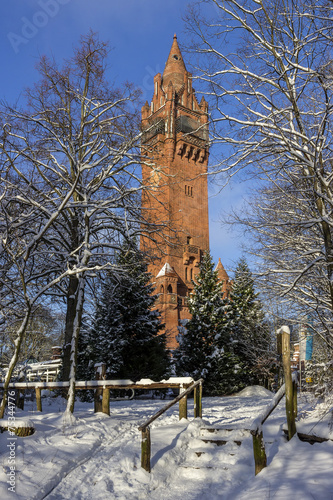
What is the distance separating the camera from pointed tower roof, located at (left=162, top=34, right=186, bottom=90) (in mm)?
52000

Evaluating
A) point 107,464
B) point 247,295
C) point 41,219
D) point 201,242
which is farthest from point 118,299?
point 201,242

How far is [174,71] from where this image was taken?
5225 cm

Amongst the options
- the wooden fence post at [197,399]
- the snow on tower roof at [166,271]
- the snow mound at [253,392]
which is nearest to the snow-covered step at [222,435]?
the wooden fence post at [197,399]

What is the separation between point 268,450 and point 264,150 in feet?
15.3

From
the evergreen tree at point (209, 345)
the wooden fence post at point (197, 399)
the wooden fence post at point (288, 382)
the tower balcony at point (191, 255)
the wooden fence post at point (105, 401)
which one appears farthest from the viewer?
the tower balcony at point (191, 255)

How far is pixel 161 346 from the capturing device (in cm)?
2125

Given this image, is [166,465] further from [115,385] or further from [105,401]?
[105,401]

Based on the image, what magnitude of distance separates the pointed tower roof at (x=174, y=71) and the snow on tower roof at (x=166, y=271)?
23454 mm

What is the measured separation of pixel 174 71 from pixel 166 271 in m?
26.5

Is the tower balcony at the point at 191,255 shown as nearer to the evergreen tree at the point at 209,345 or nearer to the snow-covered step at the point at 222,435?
the evergreen tree at the point at 209,345

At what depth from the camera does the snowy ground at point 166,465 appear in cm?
491

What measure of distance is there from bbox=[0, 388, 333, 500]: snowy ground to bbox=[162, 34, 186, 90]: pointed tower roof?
5018 centimetres

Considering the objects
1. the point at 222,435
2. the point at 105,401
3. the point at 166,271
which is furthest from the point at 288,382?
the point at 166,271

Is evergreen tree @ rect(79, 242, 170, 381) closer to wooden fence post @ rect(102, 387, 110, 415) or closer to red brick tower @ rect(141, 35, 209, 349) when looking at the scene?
wooden fence post @ rect(102, 387, 110, 415)
